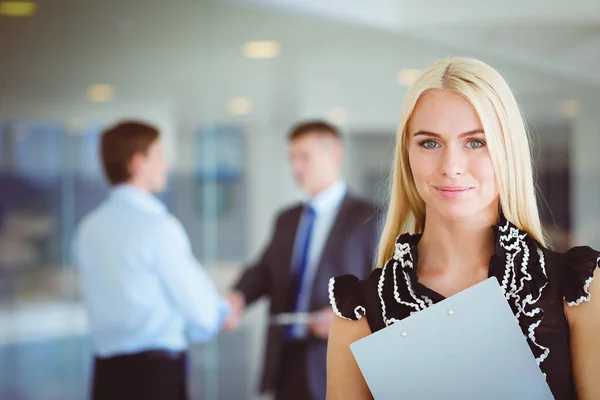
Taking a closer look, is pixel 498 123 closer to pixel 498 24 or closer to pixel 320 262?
pixel 320 262

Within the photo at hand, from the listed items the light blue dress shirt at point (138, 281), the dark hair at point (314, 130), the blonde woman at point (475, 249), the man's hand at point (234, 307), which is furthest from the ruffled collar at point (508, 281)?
the dark hair at point (314, 130)

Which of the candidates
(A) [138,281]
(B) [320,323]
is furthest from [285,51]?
(A) [138,281]

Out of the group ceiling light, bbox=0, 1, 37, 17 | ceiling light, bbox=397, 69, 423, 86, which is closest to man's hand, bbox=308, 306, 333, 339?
ceiling light, bbox=397, 69, 423, 86

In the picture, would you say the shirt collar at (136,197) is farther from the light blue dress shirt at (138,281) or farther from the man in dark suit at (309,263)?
the man in dark suit at (309,263)

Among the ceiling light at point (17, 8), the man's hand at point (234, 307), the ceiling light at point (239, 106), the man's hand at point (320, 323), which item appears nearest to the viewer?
the man's hand at point (320, 323)

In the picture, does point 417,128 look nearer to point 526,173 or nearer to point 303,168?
point 526,173

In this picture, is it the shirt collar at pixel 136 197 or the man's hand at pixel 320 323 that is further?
the man's hand at pixel 320 323

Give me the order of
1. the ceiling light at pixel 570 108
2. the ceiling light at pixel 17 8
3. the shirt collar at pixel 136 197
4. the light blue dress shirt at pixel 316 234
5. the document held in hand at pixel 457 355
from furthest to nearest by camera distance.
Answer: the ceiling light at pixel 570 108 < the ceiling light at pixel 17 8 < the light blue dress shirt at pixel 316 234 < the shirt collar at pixel 136 197 < the document held in hand at pixel 457 355

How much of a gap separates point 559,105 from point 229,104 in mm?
2132

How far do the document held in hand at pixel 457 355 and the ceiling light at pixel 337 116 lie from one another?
4.10m

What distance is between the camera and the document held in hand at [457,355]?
4.12ft

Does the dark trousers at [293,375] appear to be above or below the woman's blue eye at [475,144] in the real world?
below

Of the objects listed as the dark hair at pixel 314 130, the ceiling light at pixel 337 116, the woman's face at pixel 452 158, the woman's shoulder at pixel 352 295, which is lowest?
the woman's shoulder at pixel 352 295

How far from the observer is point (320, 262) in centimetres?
385
